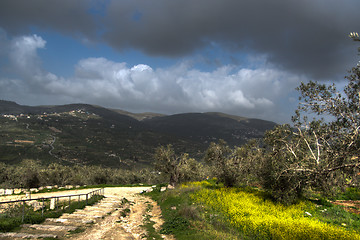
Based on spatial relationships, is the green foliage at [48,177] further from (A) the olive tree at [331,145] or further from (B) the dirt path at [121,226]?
(A) the olive tree at [331,145]

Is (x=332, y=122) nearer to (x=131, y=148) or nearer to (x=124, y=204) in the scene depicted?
(x=124, y=204)

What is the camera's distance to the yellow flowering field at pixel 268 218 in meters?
11.3

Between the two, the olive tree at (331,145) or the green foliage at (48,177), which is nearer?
the olive tree at (331,145)

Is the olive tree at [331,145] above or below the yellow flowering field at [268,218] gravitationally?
above

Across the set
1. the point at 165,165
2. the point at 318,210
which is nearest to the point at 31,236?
the point at 318,210

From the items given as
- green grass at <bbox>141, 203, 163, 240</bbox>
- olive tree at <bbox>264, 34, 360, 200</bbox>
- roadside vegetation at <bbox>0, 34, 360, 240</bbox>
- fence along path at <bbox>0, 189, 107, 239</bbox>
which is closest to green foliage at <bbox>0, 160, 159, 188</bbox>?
roadside vegetation at <bbox>0, 34, 360, 240</bbox>

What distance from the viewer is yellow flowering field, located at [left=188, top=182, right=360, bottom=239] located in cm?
1134

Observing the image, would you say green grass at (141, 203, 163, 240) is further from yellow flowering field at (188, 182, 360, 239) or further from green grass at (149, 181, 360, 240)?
yellow flowering field at (188, 182, 360, 239)

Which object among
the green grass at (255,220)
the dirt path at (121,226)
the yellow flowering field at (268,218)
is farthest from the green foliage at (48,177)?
the yellow flowering field at (268,218)

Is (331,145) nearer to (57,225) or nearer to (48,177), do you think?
(57,225)

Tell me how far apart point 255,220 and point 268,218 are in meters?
1.13

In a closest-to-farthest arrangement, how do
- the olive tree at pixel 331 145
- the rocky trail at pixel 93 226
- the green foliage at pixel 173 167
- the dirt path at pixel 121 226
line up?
the olive tree at pixel 331 145, the rocky trail at pixel 93 226, the dirt path at pixel 121 226, the green foliage at pixel 173 167

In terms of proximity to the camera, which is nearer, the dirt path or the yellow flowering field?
the yellow flowering field

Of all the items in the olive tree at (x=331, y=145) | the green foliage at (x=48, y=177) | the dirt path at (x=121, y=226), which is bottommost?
the green foliage at (x=48, y=177)
